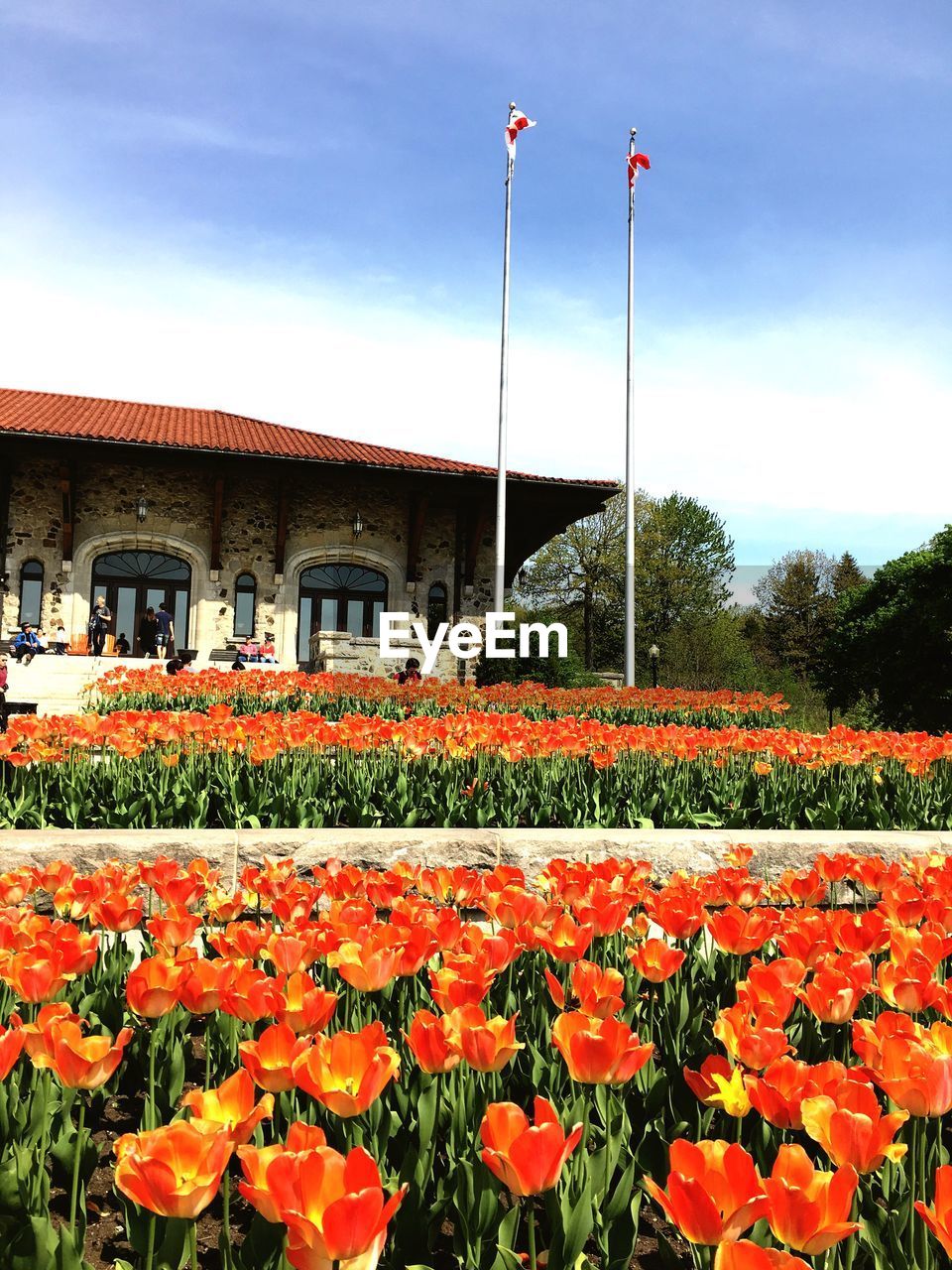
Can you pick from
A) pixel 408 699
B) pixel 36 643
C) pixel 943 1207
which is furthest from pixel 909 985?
pixel 36 643

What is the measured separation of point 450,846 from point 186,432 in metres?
20.8

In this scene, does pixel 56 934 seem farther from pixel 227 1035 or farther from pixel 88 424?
pixel 88 424

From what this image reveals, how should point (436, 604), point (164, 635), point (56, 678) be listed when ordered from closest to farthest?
1. point (56, 678)
2. point (164, 635)
3. point (436, 604)

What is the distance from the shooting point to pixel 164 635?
69.1 ft

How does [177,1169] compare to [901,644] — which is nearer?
[177,1169]

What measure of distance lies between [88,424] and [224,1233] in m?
23.1

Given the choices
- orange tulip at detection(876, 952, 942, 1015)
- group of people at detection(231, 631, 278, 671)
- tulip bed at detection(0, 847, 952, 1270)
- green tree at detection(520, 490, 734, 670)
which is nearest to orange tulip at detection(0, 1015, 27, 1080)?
tulip bed at detection(0, 847, 952, 1270)

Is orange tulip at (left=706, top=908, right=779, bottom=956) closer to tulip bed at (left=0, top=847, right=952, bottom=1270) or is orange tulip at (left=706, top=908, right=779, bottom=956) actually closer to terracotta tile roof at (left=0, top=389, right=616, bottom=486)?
tulip bed at (left=0, top=847, right=952, bottom=1270)

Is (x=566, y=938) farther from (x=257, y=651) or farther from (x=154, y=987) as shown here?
(x=257, y=651)

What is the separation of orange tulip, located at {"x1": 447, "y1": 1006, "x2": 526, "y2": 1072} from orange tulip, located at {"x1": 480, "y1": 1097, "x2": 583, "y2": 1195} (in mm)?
293

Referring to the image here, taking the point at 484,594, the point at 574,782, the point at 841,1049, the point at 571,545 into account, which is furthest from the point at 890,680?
the point at 571,545

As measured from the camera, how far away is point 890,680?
2094cm

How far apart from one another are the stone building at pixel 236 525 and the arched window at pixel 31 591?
0.10 ft

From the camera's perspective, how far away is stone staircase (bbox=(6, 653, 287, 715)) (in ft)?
48.0
